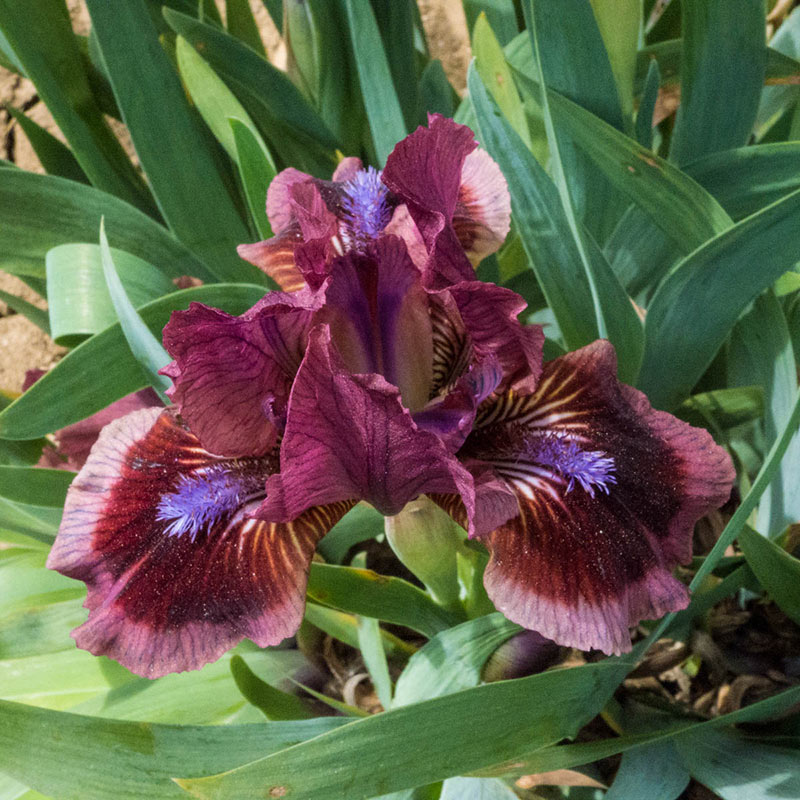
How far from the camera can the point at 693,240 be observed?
0.77 metres

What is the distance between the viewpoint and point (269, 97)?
102cm

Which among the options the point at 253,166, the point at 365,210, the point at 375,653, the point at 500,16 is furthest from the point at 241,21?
the point at 375,653

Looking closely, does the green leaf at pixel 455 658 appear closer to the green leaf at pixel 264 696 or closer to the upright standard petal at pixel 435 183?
the green leaf at pixel 264 696

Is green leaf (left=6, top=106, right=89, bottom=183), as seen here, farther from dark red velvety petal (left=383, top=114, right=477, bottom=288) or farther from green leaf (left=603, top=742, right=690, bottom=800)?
green leaf (left=603, top=742, right=690, bottom=800)

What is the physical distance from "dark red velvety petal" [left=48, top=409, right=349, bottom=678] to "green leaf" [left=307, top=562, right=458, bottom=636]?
8 centimetres

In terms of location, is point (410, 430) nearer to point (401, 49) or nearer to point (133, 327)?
point (133, 327)

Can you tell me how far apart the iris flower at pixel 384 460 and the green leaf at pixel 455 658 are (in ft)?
0.42

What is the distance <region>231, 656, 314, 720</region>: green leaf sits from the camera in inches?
27.0

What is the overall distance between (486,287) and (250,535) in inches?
9.3

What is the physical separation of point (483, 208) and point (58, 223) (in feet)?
1.67

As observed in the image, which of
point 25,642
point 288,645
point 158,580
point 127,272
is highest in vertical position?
point 127,272

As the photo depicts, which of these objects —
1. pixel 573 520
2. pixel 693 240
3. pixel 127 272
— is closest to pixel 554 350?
pixel 693 240

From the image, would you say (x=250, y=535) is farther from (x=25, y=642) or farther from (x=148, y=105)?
(x=148, y=105)

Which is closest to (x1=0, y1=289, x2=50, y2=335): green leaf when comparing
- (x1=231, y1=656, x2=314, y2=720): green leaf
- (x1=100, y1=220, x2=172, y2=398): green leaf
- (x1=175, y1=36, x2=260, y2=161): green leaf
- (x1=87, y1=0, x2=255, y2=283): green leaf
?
(x1=87, y1=0, x2=255, y2=283): green leaf
